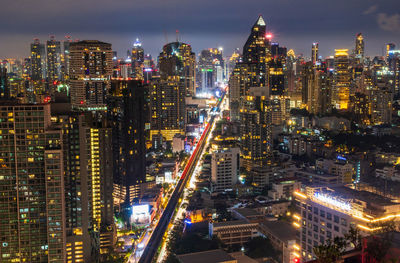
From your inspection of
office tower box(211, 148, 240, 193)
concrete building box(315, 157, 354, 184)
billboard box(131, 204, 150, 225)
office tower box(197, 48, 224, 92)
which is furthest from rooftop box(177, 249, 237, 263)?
office tower box(197, 48, 224, 92)

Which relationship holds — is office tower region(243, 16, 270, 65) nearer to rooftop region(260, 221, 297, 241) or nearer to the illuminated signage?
rooftop region(260, 221, 297, 241)

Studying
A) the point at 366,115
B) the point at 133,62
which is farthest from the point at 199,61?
the point at 366,115

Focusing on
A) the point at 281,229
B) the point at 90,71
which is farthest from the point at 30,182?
the point at 90,71

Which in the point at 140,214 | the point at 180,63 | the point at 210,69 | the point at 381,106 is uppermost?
the point at 180,63

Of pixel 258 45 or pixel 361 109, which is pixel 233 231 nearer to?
pixel 361 109

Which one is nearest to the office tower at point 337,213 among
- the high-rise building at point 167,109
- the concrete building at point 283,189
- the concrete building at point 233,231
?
the concrete building at point 233,231

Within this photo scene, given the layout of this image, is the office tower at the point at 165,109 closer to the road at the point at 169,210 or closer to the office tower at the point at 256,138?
the road at the point at 169,210

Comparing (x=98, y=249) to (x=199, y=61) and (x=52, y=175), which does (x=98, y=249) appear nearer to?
(x=52, y=175)
